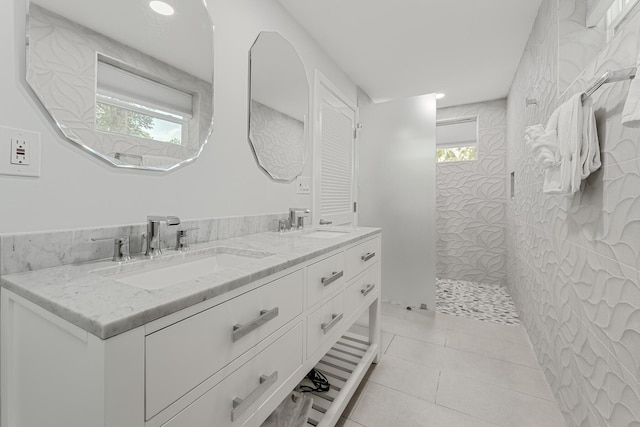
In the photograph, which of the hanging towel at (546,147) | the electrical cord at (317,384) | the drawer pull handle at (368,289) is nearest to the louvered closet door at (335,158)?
the drawer pull handle at (368,289)

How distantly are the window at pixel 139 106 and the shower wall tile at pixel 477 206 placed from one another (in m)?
3.70

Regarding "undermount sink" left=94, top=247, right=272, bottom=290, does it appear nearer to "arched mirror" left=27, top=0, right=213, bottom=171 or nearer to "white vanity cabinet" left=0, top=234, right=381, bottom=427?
"white vanity cabinet" left=0, top=234, right=381, bottom=427

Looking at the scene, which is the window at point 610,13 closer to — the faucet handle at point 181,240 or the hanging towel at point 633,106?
the hanging towel at point 633,106

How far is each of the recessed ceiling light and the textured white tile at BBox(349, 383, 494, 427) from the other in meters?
2.07

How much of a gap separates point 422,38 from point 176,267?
248 cm

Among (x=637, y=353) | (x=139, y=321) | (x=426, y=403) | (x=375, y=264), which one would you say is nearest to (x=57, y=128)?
(x=139, y=321)

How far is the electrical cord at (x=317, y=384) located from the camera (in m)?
1.53

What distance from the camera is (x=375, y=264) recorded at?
1.84 meters

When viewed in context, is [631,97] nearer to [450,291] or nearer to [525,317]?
[525,317]

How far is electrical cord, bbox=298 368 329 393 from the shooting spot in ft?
5.02

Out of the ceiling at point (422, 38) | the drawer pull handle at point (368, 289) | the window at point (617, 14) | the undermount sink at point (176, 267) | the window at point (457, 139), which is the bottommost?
the drawer pull handle at point (368, 289)

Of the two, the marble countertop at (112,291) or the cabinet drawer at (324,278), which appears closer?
the marble countertop at (112,291)

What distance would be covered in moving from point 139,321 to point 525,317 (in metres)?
2.94

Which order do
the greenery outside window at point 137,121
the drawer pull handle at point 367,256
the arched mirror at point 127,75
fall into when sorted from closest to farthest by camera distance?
1. the arched mirror at point 127,75
2. the greenery outside window at point 137,121
3. the drawer pull handle at point 367,256
